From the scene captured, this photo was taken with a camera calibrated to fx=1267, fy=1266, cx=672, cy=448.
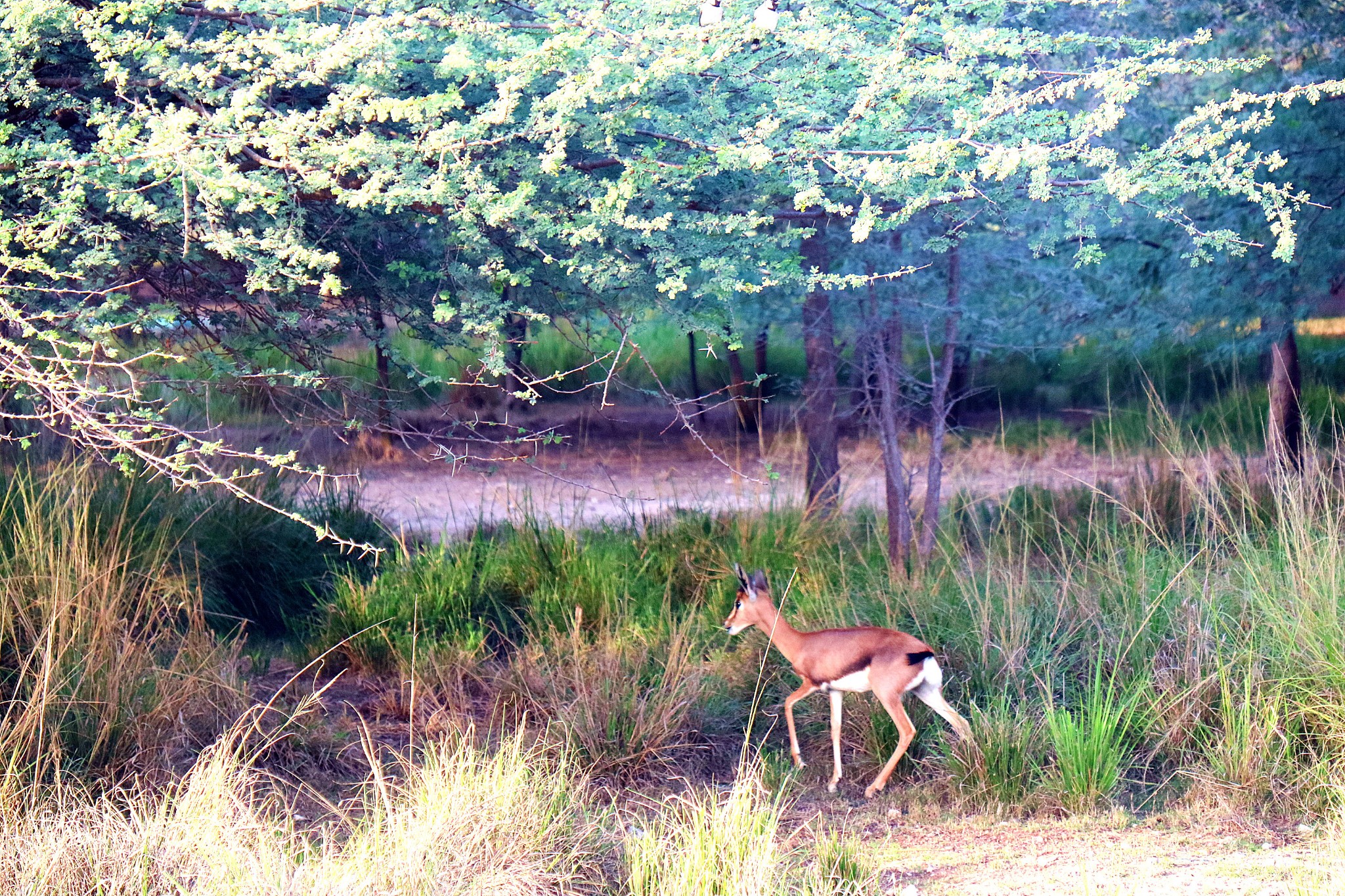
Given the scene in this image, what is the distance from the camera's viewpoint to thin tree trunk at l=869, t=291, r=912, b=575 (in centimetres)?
802

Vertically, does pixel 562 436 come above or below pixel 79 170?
below

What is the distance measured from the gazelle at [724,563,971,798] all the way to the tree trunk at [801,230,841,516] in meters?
2.79

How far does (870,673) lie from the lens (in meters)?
5.12

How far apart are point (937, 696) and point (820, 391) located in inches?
167

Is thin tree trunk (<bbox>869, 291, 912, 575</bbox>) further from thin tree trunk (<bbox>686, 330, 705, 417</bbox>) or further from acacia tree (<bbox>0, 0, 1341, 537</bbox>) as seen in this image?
thin tree trunk (<bbox>686, 330, 705, 417</bbox>)

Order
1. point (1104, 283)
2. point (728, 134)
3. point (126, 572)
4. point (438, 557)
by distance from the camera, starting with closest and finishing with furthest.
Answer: point (728, 134)
point (126, 572)
point (438, 557)
point (1104, 283)

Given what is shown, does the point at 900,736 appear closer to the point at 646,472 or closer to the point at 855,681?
the point at 855,681

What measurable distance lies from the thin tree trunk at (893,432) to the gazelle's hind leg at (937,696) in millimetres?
2658

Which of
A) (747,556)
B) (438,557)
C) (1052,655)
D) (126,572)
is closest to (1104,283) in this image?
(747,556)

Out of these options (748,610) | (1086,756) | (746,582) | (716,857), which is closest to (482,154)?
(746,582)

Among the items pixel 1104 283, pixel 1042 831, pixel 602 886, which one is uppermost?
pixel 1104 283

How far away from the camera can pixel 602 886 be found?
4039 mm

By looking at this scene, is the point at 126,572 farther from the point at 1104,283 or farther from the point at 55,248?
the point at 1104,283

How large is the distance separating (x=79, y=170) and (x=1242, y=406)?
493 inches
